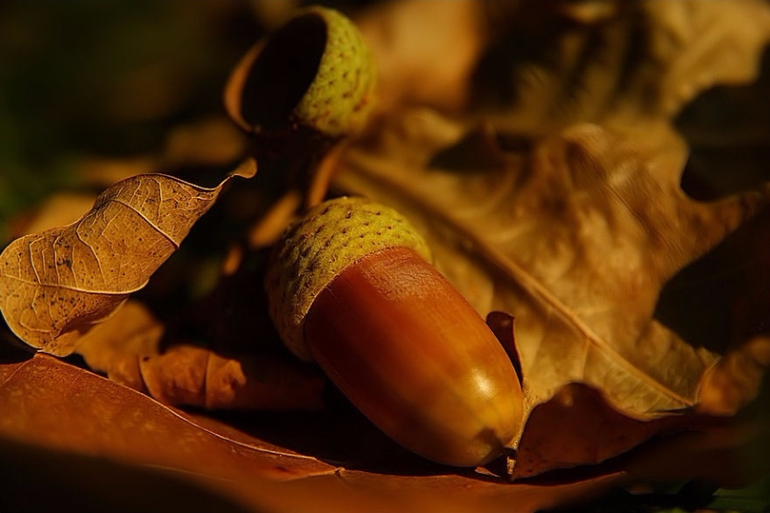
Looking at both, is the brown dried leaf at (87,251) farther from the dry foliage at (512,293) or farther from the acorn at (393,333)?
the acorn at (393,333)

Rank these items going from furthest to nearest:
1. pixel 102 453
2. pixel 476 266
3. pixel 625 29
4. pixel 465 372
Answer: pixel 625 29
pixel 476 266
pixel 465 372
pixel 102 453

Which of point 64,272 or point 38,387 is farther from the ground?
point 64,272

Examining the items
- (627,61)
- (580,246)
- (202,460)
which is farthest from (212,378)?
(627,61)

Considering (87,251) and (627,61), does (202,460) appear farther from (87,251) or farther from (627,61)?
(627,61)

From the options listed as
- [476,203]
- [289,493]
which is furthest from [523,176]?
[289,493]

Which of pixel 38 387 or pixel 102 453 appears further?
pixel 38 387

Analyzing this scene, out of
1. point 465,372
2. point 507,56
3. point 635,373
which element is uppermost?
point 507,56

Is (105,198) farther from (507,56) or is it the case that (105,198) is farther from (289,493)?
(507,56)
